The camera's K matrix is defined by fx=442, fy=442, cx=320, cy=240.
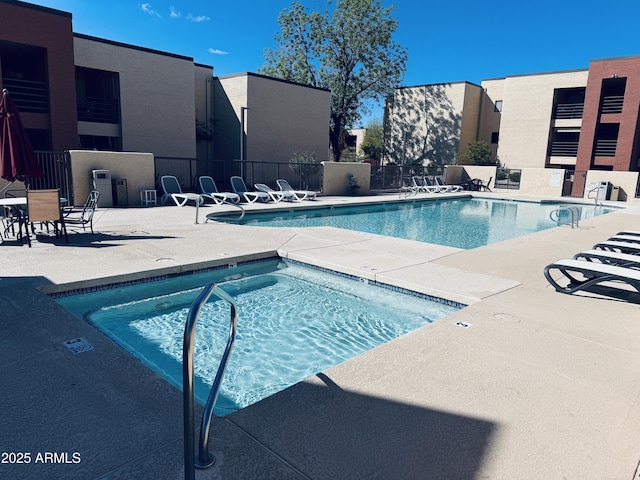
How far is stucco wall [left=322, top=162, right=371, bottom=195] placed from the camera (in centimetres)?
1969

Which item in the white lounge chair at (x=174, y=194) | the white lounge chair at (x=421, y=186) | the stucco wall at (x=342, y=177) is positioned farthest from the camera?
the white lounge chair at (x=421, y=186)

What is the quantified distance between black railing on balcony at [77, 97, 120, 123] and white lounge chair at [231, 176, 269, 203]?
5943mm

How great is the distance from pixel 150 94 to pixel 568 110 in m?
29.3

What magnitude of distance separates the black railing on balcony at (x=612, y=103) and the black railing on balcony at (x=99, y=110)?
29.9 metres

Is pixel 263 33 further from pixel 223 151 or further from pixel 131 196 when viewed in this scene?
pixel 131 196

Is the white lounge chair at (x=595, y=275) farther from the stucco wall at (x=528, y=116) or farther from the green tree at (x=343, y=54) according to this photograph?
the stucco wall at (x=528, y=116)

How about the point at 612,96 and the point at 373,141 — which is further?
the point at 373,141

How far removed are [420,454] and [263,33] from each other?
3821 cm

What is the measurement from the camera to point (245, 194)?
16266 millimetres

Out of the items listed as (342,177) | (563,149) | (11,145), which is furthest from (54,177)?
(563,149)

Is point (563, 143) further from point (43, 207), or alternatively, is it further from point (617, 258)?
point (43, 207)

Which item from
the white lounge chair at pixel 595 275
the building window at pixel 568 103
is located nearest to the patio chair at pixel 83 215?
the white lounge chair at pixel 595 275

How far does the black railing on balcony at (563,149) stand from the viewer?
33.0 m

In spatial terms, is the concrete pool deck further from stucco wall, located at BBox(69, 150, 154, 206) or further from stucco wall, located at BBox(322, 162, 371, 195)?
stucco wall, located at BBox(322, 162, 371, 195)
